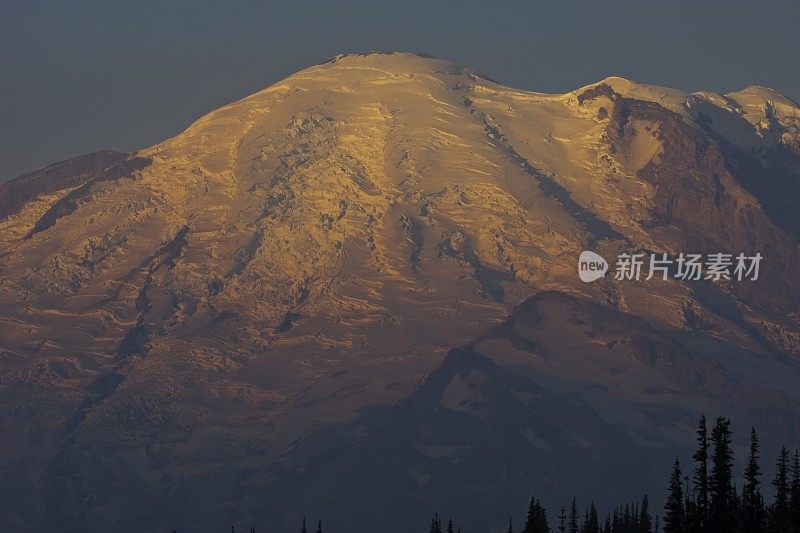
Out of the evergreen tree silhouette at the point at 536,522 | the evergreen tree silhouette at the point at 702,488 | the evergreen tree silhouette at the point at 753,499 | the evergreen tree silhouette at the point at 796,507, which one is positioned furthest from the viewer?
the evergreen tree silhouette at the point at 536,522

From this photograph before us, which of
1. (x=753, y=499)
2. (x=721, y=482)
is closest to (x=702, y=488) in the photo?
(x=721, y=482)

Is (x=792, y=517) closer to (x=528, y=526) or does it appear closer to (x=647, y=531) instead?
(x=528, y=526)

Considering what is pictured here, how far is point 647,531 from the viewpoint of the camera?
7840 inches

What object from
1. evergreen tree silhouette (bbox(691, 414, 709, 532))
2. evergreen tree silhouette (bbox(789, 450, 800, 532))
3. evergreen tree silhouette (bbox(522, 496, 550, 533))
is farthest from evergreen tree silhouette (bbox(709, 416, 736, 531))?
evergreen tree silhouette (bbox(522, 496, 550, 533))

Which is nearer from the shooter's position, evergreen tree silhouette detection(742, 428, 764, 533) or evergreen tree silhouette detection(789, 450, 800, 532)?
evergreen tree silhouette detection(789, 450, 800, 532)

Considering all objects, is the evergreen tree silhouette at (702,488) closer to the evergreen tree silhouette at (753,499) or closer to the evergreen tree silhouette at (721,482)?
the evergreen tree silhouette at (721,482)

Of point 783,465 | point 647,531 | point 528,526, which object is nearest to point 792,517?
point 783,465

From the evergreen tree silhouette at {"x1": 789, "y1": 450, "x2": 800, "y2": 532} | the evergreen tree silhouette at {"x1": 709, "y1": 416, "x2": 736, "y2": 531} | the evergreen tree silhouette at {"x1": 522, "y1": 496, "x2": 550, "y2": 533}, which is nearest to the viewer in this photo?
the evergreen tree silhouette at {"x1": 789, "y1": 450, "x2": 800, "y2": 532}

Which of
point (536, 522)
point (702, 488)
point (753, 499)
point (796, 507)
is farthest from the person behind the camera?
point (536, 522)

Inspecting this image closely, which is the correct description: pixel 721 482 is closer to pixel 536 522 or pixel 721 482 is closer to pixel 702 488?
pixel 702 488

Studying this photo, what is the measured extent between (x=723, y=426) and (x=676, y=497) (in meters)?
6.12

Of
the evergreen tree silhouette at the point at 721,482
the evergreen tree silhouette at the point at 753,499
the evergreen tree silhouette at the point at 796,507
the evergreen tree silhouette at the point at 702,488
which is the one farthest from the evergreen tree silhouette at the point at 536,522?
the evergreen tree silhouette at the point at 702,488

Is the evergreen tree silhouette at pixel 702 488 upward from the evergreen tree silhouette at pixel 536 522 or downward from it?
upward

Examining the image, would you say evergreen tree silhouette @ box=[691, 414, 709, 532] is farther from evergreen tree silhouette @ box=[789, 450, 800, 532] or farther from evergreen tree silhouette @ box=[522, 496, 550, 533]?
evergreen tree silhouette @ box=[522, 496, 550, 533]
